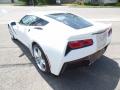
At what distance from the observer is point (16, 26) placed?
6352 millimetres

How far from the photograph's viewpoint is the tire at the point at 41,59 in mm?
4280

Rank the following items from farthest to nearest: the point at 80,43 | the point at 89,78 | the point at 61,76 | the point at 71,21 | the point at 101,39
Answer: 1. the point at 71,21
2. the point at 61,76
3. the point at 89,78
4. the point at 101,39
5. the point at 80,43

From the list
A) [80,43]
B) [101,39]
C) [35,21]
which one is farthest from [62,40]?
[35,21]

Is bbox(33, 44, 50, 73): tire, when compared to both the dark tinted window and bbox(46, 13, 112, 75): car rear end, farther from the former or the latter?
the dark tinted window

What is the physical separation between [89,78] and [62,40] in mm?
1179

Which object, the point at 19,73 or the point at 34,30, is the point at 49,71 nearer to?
the point at 19,73

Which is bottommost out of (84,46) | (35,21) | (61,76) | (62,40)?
(61,76)

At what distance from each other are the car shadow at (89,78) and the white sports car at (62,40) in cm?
30

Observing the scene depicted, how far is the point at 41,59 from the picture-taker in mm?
4594

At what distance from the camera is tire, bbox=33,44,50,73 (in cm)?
428

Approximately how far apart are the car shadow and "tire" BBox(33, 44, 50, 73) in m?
0.16

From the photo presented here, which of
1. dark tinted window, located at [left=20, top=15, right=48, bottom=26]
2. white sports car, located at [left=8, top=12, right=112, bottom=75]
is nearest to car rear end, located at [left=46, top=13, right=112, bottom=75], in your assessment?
white sports car, located at [left=8, top=12, right=112, bottom=75]

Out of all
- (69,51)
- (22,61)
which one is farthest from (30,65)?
(69,51)

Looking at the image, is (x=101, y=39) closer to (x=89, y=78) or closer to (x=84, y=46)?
(x=84, y=46)
